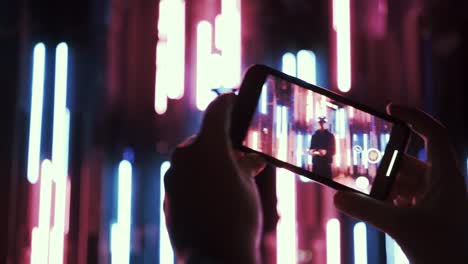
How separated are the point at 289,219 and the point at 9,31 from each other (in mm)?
723

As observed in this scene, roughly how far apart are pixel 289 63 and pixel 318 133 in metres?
0.30

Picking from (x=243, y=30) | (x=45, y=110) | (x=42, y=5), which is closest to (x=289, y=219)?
(x=243, y=30)

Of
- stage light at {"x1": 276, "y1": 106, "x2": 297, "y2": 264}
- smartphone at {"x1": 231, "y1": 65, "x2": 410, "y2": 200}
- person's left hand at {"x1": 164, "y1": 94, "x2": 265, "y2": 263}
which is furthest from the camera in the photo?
stage light at {"x1": 276, "y1": 106, "x2": 297, "y2": 264}

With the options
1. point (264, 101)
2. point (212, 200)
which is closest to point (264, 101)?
point (264, 101)

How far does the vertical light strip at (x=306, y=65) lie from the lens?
101cm

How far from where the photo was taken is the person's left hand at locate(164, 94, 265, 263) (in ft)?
1.77

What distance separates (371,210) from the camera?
1.93 ft

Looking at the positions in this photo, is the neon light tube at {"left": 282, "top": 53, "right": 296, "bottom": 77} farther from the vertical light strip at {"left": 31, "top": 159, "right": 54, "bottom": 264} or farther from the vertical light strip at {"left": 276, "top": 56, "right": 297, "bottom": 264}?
the vertical light strip at {"left": 31, "top": 159, "right": 54, "bottom": 264}

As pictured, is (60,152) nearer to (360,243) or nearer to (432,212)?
(360,243)

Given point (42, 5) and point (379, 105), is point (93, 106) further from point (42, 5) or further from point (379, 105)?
point (379, 105)

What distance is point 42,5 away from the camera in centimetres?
107

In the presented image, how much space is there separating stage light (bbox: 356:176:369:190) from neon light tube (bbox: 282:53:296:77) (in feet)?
1.14

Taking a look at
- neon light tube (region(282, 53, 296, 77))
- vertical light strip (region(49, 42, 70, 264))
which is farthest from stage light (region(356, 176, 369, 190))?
vertical light strip (region(49, 42, 70, 264))

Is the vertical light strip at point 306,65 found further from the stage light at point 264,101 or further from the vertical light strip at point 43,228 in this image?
the vertical light strip at point 43,228
